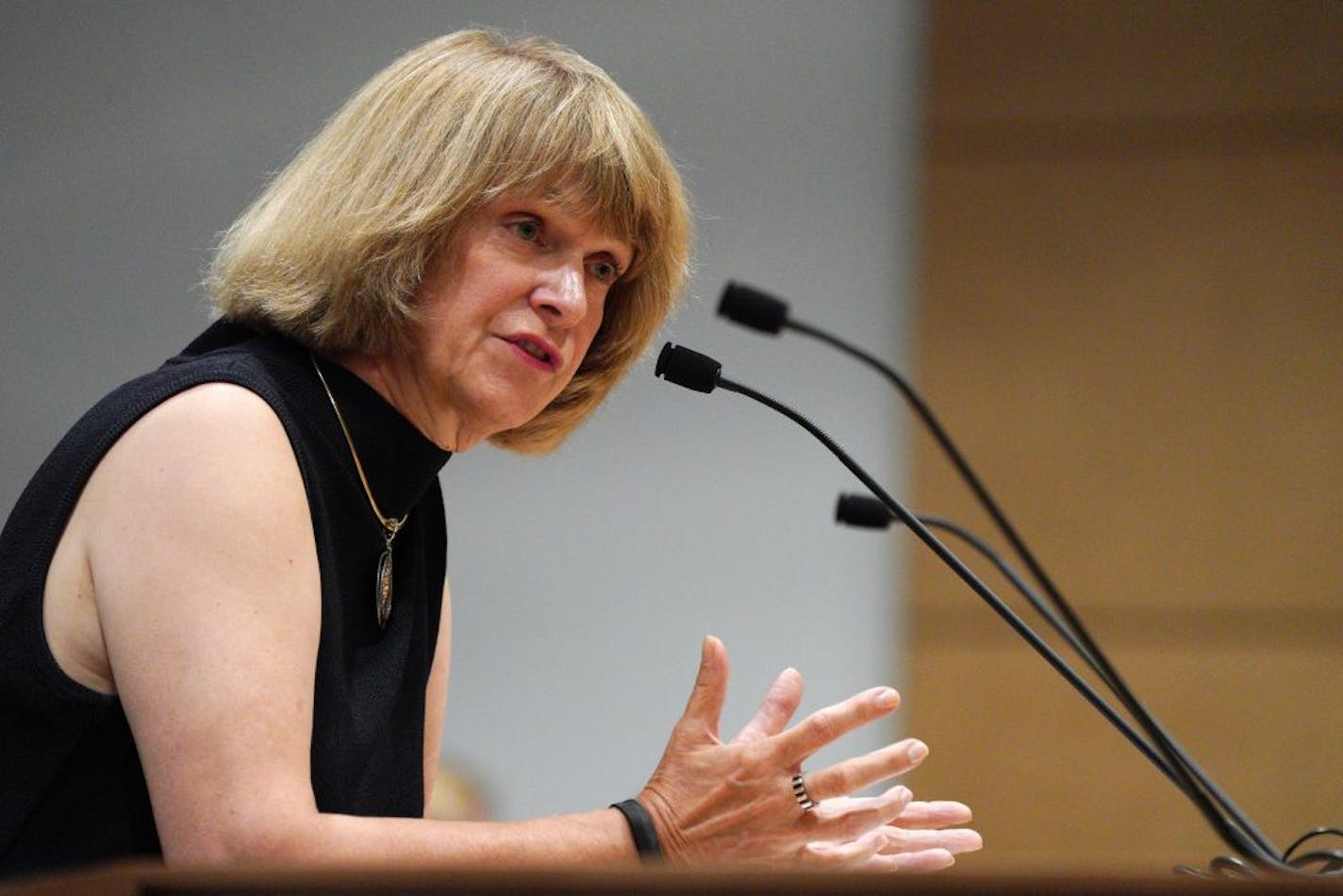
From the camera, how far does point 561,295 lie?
1.54 meters

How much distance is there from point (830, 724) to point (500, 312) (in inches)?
22.3

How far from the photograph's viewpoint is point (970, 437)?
327cm

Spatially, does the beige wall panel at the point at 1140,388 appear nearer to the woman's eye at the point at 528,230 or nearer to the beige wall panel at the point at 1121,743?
the beige wall panel at the point at 1121,743

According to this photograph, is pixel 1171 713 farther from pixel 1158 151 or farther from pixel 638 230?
pixel 638 230

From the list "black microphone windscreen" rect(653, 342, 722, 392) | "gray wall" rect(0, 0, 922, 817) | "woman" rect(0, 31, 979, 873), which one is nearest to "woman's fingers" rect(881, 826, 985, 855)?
"woman" rect(0, 31, 979, 873)

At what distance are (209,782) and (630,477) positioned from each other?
2.26m

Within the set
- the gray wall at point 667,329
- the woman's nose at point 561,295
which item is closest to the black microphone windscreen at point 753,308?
the woman's nose at point 561,295

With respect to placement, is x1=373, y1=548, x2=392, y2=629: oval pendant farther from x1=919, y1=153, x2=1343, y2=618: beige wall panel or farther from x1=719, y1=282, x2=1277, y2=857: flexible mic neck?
x1=919, y1=153, x2=1343, y2=618: beige wall panel

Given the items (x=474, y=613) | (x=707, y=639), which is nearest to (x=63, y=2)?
(x=474, y=613)

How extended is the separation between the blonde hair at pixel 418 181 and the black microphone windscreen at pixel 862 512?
0.46 meters

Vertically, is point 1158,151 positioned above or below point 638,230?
above

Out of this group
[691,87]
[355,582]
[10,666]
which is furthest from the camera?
[691,87]

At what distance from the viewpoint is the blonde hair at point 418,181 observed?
148cm

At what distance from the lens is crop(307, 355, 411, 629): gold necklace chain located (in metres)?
1.46
